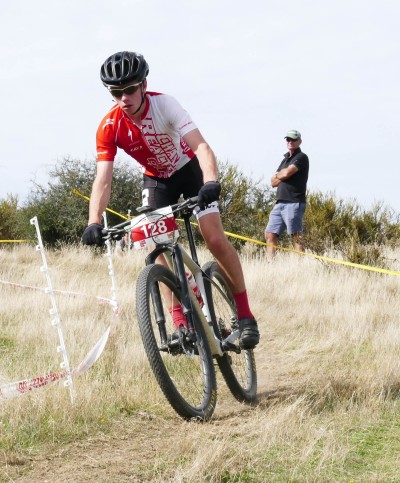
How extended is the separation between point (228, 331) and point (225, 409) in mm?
519

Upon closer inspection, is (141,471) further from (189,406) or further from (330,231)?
(330,231)

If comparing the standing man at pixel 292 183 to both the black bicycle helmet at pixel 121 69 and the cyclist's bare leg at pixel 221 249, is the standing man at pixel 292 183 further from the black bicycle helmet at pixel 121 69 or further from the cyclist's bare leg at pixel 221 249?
the black bicycle helmet at pixel 121 69

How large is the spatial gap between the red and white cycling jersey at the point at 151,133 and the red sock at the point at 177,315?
39.2 inches

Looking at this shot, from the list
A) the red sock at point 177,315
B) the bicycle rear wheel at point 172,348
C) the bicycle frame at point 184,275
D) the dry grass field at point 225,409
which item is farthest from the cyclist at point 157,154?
the dry grass field at point 225,409

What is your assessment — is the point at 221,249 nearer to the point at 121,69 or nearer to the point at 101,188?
the point at 101,188

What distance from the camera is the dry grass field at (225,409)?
3787 millimetres

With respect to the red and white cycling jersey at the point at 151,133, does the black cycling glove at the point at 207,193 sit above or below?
below

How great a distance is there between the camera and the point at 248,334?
4973 mm

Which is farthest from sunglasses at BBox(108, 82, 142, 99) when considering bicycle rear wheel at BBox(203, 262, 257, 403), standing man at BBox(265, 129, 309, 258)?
standing man at BBox(265, 129, 309, 258)

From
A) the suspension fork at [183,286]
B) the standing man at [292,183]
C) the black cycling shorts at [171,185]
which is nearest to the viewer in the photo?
the suspension fork at [183,286]

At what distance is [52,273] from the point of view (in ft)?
40.1

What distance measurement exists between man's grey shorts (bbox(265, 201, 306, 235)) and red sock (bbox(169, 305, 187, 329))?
6790 mm

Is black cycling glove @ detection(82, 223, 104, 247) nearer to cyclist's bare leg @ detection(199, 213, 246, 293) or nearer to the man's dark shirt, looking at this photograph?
cyclist's bare leg @ detection(199, 213, 246, 293)

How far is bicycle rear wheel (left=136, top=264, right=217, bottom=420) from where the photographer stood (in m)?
4.16
